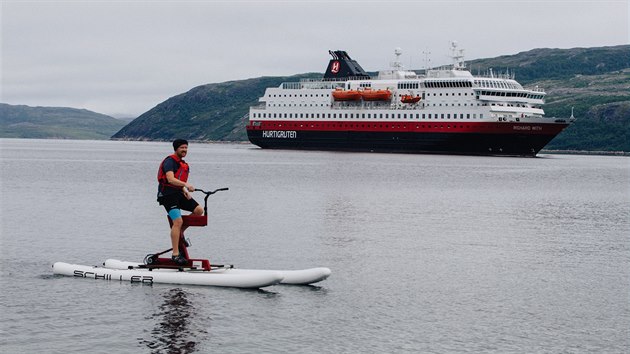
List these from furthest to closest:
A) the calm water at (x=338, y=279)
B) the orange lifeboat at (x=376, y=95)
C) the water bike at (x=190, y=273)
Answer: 1. the orange lifeboat at (x=376, y=95)
2. the water bike at (x=190, y=273)
3. the calm water at (x=338, y=279)

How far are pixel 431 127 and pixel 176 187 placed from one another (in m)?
114

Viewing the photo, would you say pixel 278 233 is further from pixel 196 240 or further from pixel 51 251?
pixel 51 251

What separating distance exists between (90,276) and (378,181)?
5097 centimetres

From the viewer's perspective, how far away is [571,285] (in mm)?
25281

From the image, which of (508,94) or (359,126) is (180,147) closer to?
(508,94)

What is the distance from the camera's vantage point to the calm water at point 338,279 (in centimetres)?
1838

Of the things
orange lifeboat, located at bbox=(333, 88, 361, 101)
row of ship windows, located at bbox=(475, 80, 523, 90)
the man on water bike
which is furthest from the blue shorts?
orange lifeboat, located at bbox=(333, 88, 361, 101)

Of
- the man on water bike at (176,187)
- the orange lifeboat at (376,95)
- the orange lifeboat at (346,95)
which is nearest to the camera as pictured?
the man on water bike at (176,187)

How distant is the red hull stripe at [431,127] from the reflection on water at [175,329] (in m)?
111

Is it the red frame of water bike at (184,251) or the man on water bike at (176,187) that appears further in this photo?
the red frame of water bike at (184,251)

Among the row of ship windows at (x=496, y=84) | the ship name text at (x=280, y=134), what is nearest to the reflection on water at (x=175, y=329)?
the row of ship windows at (x=496, y=84)

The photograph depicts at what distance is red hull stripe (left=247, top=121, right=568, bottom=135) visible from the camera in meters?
128

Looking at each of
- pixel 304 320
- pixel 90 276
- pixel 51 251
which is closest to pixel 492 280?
pixel 304 320

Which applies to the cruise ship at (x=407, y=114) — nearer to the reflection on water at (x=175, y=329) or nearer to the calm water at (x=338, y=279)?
the calm water at (x=338, y=279)
